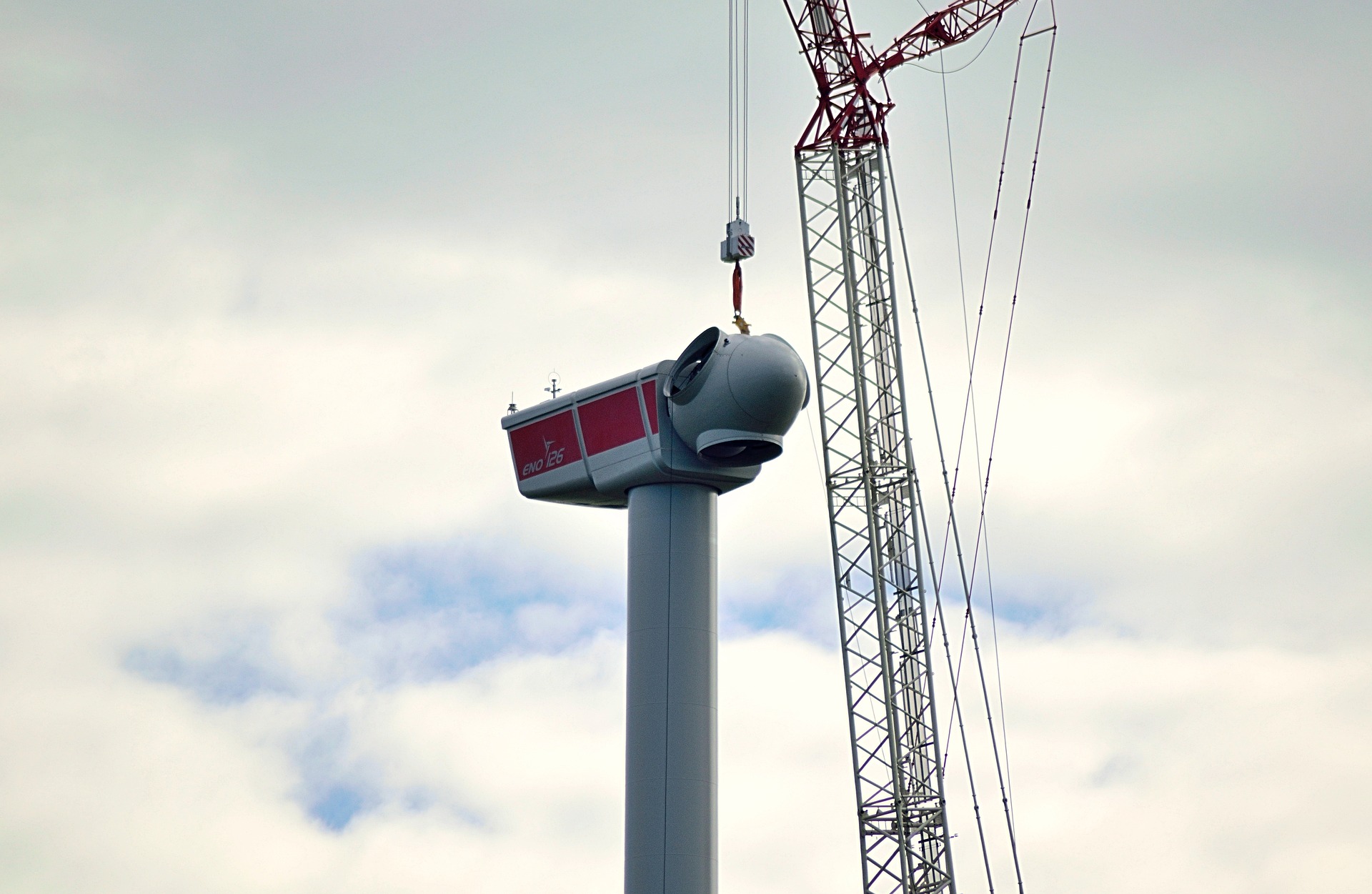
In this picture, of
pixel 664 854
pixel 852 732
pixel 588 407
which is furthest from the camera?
pixel 852 732

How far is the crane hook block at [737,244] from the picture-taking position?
6994 centimetres

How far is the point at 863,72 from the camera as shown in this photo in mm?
74750

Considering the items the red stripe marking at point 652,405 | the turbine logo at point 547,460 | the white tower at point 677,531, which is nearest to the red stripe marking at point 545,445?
the turbine logo at point 547,460

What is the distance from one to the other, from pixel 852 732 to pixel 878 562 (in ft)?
21.2

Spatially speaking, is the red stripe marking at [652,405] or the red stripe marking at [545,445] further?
the red stripe marking at [545,445]

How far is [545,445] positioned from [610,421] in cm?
316

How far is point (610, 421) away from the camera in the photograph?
218 feet

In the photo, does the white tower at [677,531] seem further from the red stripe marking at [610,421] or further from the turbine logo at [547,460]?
the turbine logo at [547,460]

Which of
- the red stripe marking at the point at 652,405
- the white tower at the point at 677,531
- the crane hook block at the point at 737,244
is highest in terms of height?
the crane hook block at the point at 737,244

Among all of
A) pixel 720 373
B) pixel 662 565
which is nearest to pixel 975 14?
pixel 720 373

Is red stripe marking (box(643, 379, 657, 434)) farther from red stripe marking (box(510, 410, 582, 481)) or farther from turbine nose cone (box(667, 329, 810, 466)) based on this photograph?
red stripe marking (box(510, 410, 582, 481))

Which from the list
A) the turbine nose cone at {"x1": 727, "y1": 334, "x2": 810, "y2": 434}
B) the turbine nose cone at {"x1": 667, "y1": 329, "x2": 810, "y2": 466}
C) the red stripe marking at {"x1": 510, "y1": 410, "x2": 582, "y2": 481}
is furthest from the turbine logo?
the turbine nose cone at {"x1": 727, "y1": 334, "x2": 810, "y2": 434}

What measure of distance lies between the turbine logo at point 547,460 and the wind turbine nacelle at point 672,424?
0.03 metres

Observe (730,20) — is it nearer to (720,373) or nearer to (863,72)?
(863,72)
